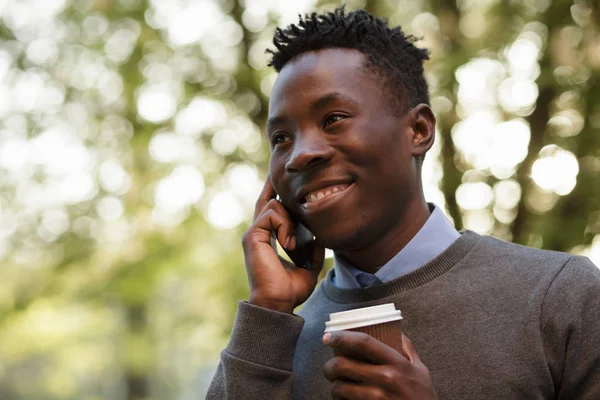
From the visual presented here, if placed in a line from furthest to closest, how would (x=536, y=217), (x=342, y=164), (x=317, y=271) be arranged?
(x=536, y=217) < (x=317, y=271) < (x=342, y=164)

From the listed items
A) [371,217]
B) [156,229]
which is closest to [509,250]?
[371,217]

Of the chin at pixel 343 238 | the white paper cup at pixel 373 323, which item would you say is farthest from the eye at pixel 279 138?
the white paper cup at pixel 373 323

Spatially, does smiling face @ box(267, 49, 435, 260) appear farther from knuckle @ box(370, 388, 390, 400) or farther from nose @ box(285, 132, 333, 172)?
knuckle @ box(370, 388, 390, 400)

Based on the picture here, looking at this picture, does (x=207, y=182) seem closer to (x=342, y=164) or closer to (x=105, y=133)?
(x=105, y=133)

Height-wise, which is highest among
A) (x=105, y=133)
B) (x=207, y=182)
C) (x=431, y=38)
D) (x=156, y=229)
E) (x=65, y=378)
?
(x=431, y=38)

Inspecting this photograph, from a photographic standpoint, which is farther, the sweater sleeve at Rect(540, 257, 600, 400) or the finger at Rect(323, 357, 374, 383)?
the sweater sleeve at Rect(540, 257, 600, 400)

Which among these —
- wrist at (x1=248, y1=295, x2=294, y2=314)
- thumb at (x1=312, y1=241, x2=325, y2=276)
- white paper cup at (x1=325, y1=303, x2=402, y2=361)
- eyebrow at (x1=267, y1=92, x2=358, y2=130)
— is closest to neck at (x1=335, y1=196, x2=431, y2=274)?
thumb at (x1=312, y1=241, x2=325, y2=276)

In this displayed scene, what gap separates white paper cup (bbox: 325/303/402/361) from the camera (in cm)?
152

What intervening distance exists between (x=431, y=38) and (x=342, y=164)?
3.73 m

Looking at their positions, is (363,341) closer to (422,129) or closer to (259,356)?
(259,356)

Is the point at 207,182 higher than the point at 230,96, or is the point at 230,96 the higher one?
the point at 230,96

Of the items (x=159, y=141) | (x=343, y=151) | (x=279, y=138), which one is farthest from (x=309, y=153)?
(x=159, y=141)

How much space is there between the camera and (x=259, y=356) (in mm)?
1884

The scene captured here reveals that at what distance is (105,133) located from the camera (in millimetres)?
6848
